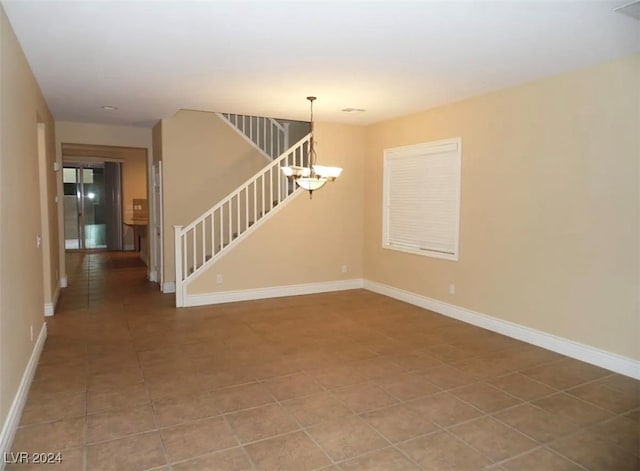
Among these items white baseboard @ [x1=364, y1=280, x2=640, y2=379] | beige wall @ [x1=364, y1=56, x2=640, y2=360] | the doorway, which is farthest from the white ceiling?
the doorway

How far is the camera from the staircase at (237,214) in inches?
236

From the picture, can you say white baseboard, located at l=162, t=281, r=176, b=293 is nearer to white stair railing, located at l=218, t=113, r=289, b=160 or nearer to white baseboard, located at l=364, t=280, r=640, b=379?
white stair railing, located at l=218, t=113, r=289, b=160

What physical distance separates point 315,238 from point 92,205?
8.70 meters

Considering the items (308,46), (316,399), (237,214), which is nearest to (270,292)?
(237,214)

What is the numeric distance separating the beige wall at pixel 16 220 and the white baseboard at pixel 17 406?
0.17 ft

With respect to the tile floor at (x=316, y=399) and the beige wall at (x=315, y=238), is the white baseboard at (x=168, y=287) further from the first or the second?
the tile floor at (x=316, y=399)

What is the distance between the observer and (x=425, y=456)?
8.34ft

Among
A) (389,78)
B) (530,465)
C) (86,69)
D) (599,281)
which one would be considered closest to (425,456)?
(530,465)

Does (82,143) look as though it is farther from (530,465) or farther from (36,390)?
(530,465)

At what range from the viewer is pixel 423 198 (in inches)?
234

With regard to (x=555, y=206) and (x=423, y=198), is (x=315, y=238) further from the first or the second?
(x=555, y=206)

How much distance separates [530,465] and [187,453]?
6.36 feet

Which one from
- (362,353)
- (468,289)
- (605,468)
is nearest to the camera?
(605,468)

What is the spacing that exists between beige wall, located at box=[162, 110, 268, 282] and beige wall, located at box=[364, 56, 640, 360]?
3.22m
